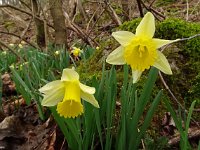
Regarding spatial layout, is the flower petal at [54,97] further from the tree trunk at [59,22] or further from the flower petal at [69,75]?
the tree trunk at [59,22]

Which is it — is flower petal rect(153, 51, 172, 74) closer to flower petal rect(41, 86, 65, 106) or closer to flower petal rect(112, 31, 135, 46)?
flower petal rect(112, 31, 135, 46)

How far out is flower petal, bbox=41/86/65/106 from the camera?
1.18m

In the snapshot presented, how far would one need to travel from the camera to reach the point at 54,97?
1192 mm

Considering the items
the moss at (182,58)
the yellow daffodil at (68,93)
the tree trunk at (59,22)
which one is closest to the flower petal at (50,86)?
the yellow daffodil at (68,93)

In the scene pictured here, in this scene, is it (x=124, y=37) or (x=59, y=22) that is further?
(x=59, y=22)

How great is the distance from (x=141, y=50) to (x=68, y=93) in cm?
27

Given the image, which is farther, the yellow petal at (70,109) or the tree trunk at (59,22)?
the tree trunk at (59,22)

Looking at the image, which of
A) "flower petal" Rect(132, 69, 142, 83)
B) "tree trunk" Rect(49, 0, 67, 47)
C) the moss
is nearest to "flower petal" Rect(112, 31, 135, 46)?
"flower petal" Rect(132, 69, 142, 83)

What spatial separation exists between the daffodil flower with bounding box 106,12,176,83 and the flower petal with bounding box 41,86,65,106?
20 centimetres

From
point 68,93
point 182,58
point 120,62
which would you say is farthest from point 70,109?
point 182,58

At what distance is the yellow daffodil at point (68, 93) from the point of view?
112cm

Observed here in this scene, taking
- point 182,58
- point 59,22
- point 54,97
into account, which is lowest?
point 59,22

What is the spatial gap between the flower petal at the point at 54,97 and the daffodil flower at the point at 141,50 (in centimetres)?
20

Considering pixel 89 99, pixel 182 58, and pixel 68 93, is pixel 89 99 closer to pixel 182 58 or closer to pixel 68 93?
pixel 68 93
